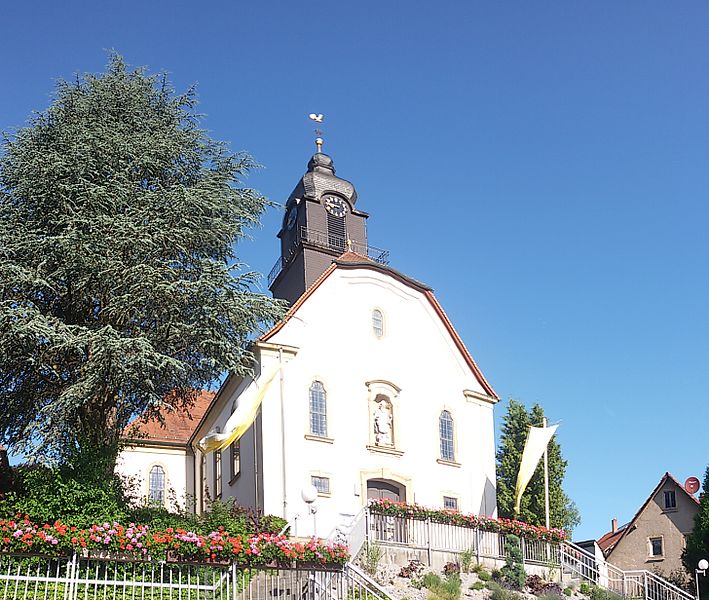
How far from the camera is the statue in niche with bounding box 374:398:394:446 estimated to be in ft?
102

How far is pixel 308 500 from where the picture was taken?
23344 millimetres

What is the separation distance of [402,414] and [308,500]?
8.93 m

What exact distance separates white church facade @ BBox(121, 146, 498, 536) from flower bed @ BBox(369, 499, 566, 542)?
8.67 ft

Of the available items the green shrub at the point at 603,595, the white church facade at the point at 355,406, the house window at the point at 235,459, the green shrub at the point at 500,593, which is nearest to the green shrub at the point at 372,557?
the green shrub at the point at 500,593

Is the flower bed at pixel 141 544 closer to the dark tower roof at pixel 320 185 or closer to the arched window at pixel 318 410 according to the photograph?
the arched window at pixel 318 410

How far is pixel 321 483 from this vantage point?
2934 centimetres

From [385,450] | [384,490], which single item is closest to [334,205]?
[385,450]

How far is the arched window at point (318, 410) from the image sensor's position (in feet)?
98.3

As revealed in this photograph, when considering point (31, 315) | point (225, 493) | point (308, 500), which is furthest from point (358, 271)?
point (31, 315)

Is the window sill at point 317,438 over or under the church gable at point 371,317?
under

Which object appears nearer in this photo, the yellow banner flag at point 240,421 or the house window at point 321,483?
the yellow banner flag at point 240,421

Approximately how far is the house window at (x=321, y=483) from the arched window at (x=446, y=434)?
185 inches

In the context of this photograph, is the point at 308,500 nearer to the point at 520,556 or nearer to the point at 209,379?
the point at 209,379

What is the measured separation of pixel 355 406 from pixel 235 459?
14.2 feet
